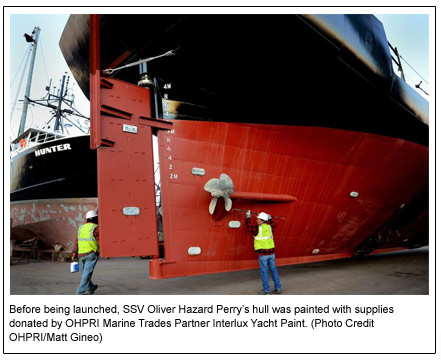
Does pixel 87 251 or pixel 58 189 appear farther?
pixel 58 189

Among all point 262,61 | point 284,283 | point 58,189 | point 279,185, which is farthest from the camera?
point 58,189

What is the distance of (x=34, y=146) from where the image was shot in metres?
9.42

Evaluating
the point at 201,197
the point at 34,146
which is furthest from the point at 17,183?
the point at 201,197

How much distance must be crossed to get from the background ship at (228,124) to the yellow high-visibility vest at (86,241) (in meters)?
0.56

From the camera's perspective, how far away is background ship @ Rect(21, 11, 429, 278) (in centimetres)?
405

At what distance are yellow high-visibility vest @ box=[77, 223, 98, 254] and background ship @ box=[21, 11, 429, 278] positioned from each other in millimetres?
556

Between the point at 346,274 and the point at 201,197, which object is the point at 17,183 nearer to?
the point at 201,197

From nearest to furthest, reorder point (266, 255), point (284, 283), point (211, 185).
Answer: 1. point (266, 255)
2. point (211, 185)
3. point (284, 283)

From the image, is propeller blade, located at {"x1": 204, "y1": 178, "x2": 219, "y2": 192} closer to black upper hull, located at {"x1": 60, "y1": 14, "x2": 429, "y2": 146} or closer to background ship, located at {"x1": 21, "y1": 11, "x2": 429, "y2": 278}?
background ship, located at {"x1": 21, "y1": 11, "x2": 429, "y2": 278}

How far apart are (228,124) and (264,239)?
1.82m

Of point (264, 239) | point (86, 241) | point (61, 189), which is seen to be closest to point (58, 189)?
point (61, 189)

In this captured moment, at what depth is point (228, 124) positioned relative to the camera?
459cm

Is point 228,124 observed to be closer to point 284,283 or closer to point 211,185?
point 211,185
